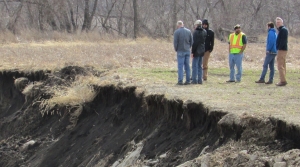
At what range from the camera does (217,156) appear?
303 inches

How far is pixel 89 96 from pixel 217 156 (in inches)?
276

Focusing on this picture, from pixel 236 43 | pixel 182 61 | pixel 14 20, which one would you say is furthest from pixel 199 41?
pixel 14 20

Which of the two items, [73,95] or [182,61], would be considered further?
[73,95]

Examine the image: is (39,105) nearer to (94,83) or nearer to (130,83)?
(94,83)

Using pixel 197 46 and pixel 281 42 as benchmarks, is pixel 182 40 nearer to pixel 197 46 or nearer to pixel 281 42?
pixel 197 46

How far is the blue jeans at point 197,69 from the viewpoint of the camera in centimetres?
1350

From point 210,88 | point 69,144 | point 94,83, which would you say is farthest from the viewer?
point 94,83

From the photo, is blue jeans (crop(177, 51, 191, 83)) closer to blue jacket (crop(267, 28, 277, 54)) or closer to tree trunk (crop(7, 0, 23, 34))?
blue jacket (crop(267, 28, 277, 54))

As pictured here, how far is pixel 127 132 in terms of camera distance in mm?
11711

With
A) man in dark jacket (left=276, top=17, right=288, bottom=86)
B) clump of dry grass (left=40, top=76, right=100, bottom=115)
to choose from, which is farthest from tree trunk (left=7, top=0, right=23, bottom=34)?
man in dark jacket (left=276, top=17, right=288, bottom=86)

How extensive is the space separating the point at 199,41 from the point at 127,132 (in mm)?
3443

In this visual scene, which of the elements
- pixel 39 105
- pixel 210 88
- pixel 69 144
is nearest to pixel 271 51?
pixel 210 88

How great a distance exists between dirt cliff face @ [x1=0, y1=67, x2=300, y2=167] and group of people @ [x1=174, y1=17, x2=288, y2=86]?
5.61ft

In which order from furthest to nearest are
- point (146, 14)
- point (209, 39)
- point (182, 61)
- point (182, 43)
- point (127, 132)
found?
point (146, 14) < point (209, 39) < point (182, 61) < point (182, 43) < point (127, 132)
